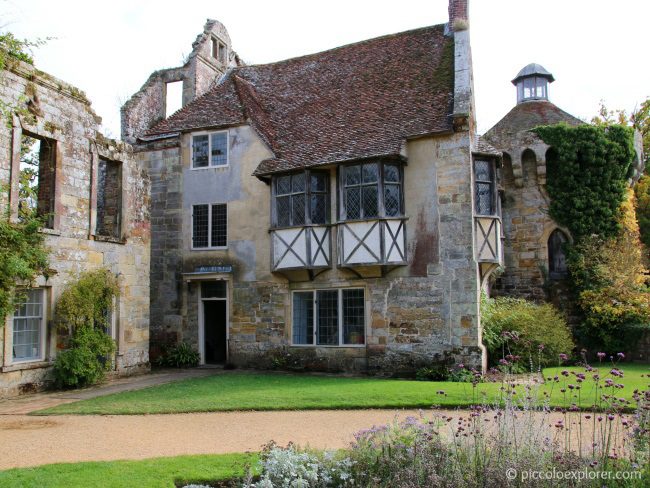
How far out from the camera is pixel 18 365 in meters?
13.5

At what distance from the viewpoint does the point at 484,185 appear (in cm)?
1712

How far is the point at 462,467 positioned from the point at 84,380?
1111 centimetres

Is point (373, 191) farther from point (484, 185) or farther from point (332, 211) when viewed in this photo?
point (484, 185)

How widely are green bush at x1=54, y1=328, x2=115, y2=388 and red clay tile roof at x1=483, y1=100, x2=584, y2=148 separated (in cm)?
1578

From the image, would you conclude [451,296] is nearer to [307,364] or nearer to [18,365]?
[307,364]

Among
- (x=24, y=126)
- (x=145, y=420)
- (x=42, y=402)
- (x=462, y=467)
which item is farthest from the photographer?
(x=24, y=126)

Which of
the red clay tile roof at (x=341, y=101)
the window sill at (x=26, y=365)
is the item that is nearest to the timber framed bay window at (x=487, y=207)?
the red clay tile roof at (x=341, y=101)

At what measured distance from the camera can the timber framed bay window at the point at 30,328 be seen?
13711 millimetres

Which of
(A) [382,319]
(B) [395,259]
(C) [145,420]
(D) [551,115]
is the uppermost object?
(D) [551,115]

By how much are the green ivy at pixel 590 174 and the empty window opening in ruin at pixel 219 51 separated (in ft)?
43.1

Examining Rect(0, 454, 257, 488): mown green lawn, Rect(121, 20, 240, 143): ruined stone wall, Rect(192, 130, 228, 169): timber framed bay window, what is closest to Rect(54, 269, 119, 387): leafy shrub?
Rect(192, 130, 228, 169): timber framed bay window

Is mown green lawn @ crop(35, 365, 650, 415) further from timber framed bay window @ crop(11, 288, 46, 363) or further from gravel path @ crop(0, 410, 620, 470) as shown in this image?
timber framed bay window @ crop(11, 288, 46, 363)

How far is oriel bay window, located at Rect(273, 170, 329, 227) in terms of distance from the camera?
17.7 metres

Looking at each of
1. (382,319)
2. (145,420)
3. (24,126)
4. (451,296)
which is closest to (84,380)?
(145,420)
